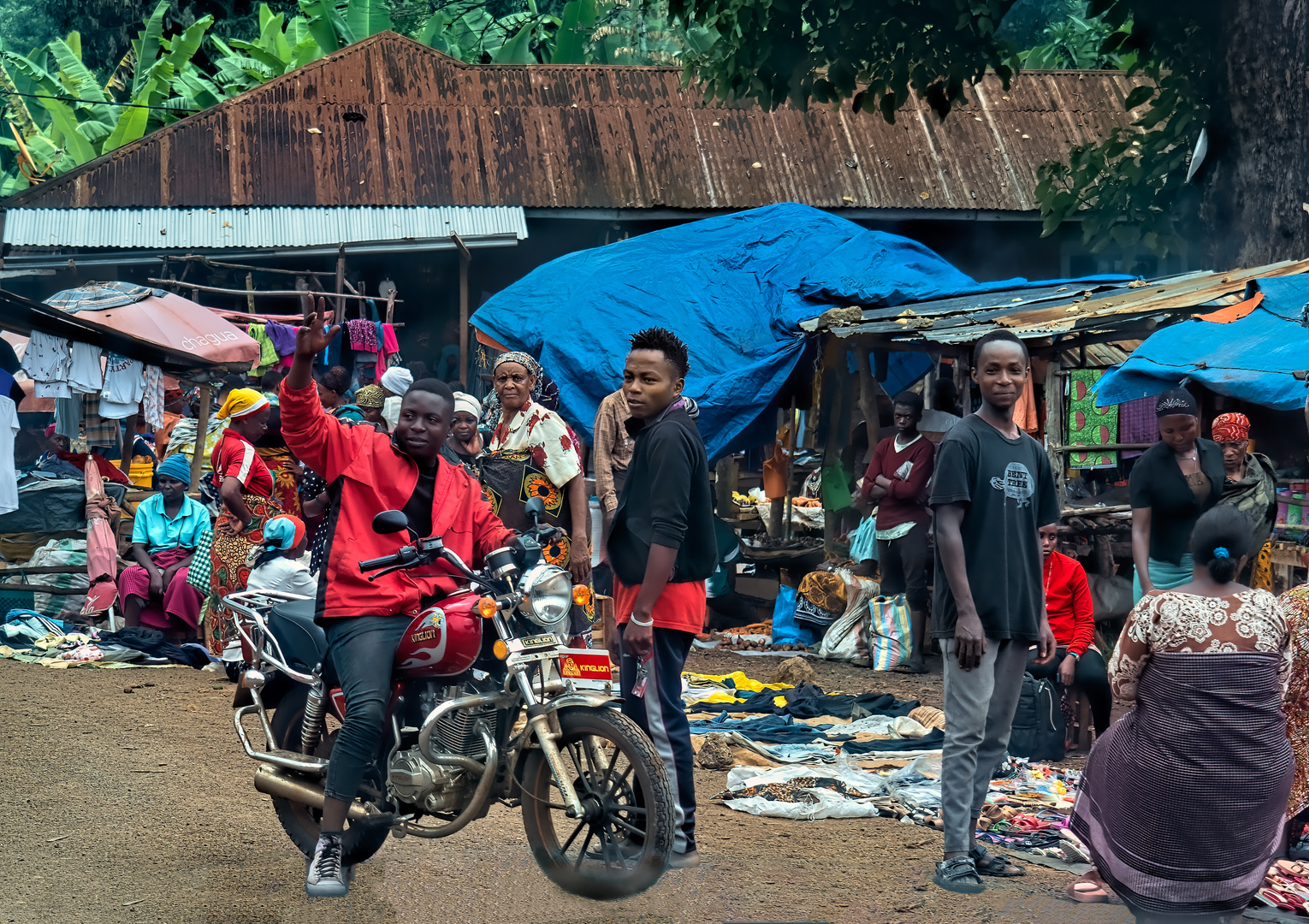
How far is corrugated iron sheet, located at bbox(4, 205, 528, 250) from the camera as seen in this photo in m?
15.5

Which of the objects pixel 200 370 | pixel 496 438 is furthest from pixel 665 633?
pixel 200 370

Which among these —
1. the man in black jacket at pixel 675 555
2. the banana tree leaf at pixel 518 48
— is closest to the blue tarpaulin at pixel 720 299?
the man in black jacket at pixel 675 555

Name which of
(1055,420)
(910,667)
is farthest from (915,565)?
(1055,420)

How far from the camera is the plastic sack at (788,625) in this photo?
10680 mm

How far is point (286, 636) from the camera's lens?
15.1ft

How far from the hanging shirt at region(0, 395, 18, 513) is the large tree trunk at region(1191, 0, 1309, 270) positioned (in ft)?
29.8

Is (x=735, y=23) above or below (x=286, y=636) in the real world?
above

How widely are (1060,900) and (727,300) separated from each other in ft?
25.4

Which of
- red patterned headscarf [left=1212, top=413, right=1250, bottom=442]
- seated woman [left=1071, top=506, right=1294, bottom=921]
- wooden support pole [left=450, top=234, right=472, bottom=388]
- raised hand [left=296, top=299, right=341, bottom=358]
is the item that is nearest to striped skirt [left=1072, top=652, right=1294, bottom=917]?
seated woman [left=1071, top=506, right=1294, bottom=921]

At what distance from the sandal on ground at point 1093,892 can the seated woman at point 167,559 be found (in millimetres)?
7482

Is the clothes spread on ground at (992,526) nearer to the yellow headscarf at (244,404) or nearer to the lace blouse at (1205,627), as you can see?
the lace blouse at (1205,627)

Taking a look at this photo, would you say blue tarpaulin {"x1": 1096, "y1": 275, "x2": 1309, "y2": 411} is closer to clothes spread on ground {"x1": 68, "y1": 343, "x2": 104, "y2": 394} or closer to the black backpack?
the black backpack

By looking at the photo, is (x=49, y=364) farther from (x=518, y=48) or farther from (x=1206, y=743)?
(x=518, y=48)

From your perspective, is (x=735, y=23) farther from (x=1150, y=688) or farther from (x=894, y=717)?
(x=1150, y=688)
